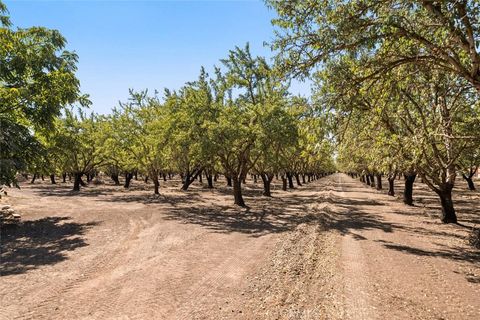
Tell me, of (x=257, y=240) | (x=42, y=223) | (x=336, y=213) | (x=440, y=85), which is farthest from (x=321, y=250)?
(x=42, y=223)

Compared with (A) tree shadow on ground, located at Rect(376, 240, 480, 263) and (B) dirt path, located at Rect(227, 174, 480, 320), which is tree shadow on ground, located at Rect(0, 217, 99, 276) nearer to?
(B) dirt path, located at Rect(227, 174, 480, 320)

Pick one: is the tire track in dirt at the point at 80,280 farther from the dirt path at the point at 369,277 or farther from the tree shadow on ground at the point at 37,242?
the dirt path at the point at 369,277


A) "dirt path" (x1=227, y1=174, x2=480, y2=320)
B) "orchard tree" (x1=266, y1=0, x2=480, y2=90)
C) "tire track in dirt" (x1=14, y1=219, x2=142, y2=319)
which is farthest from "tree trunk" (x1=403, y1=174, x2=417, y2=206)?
"tire track in dirt" (x1=14, y1=219, x2=142, y2=319)

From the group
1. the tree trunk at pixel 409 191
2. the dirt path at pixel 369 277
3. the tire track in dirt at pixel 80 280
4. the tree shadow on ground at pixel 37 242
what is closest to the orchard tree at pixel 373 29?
the dirt path at pixel 369 277

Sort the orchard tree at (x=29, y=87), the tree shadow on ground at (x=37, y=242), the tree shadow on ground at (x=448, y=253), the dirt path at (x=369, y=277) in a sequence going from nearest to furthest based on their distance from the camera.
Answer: the dirt path at (x=369, y=277)
the tree shadow on ground at (x=37, y=242)
the tree shadow on ground at (x=448, y=253)
the orchard tree at (x=29, y=87)

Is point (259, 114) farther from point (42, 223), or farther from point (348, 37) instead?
point (42, 223)

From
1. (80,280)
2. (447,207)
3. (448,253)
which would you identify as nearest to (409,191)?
(447,207)

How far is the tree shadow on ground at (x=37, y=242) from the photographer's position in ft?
36.6

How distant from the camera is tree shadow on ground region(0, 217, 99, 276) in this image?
1116cm

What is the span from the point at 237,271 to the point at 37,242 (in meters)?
10.1

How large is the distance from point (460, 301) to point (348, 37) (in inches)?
290

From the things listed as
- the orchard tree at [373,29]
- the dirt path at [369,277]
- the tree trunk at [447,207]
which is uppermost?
the orchard tree at [373,29]

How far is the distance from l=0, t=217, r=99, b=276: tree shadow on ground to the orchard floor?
5 cm

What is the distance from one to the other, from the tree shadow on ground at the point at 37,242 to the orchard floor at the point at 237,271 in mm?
53
